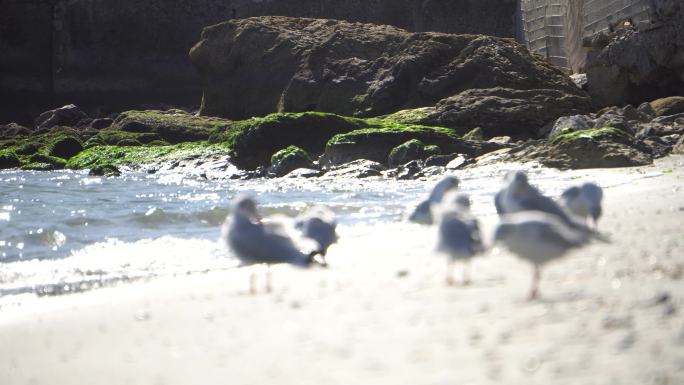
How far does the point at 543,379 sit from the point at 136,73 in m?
34.7

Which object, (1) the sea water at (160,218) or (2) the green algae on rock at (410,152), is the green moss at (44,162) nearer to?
(1) the sea water at (160,218)

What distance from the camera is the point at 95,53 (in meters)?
36.1

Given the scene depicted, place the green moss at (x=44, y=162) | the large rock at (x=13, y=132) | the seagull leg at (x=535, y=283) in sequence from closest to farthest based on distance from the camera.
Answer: the seagull leg at (x=535, y=283)
the green moss at (x=44, y=162)
the large rock at (x=13, y=132)

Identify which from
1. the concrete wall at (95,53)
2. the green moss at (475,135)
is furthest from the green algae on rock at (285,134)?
the concrete wall at (95,53)

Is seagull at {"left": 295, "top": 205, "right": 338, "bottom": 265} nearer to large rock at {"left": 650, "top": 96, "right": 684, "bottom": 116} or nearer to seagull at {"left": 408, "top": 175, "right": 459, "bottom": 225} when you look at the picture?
seagull at {"left": 408, "top": 175, "right": 459, "bottom": 225}

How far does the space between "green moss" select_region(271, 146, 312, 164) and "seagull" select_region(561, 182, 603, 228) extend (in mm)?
8929

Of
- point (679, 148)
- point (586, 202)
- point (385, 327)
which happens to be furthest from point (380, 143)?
point (385, 327)

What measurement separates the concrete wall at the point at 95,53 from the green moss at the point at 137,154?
553 inches

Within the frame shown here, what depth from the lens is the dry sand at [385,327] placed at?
10.4 feet

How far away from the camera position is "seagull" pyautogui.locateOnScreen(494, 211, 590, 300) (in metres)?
4.41

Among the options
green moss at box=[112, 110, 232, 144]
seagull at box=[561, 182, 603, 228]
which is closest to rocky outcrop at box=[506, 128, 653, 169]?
seagull at box=[561, 182, 603, 228]

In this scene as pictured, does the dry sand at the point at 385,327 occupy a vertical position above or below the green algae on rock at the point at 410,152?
below

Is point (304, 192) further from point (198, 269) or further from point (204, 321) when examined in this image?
point (204, 321)

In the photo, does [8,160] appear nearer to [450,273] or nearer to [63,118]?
[63,118]
